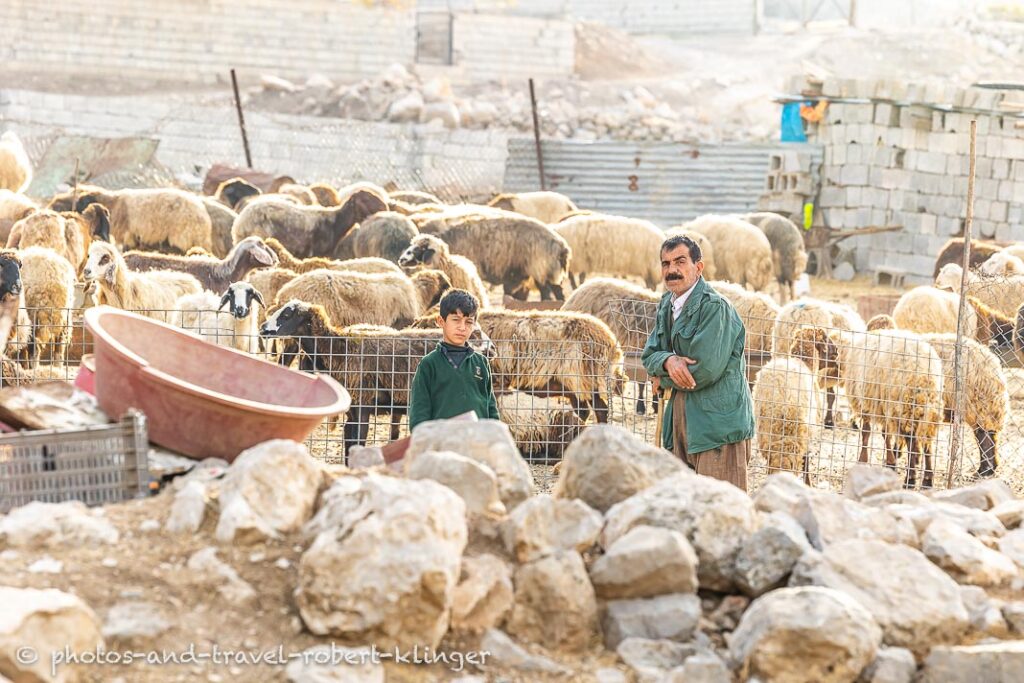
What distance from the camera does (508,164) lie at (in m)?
25.2

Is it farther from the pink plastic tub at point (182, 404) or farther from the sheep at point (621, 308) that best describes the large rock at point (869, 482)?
the sheep at point (621, 308)

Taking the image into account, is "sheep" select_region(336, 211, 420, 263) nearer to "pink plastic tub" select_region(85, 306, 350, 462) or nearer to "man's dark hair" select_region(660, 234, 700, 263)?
"man's dark hair" select_region(660, 234, 700, 263)

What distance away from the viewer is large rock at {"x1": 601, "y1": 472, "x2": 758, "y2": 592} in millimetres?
4312

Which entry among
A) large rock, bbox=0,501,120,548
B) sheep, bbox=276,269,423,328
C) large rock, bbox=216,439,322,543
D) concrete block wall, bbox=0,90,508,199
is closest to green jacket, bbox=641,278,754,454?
large rock, bbox=216,439,322,543

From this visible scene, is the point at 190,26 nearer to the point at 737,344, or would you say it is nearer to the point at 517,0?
the point at 517,0

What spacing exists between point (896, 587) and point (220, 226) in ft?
45.2

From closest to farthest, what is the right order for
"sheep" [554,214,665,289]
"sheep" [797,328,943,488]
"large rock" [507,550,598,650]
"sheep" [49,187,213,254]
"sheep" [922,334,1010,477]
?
1. "large rock" [507,550,598,650]
2. "sheep" [797,328,943,488]
3. "sheep" [922,334,1010,477]
4. "sheep" [49,187,213,254]
5. "sheep" [554,214,665,289]


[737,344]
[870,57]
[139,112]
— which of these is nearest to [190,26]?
[139,112]

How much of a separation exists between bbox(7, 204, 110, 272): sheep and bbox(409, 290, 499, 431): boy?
803 centimetres

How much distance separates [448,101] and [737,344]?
2777 centimetres

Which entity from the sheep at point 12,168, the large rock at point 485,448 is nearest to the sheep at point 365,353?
the large rock at point 485,448

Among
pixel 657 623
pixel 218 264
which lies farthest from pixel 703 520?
pixel 218 264

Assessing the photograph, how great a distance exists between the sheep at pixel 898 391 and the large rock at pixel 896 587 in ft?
13.4

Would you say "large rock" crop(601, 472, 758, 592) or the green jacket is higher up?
the green jacket
